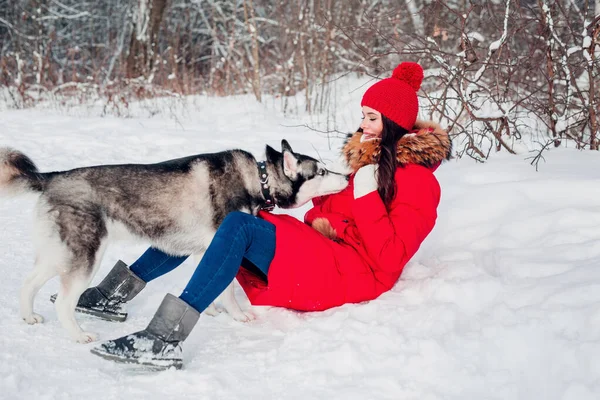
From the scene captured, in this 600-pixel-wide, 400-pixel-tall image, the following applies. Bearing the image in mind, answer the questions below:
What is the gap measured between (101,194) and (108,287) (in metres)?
0.49

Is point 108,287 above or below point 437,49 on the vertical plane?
below

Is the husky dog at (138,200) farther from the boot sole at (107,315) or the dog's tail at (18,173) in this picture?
the boot sole at (107,315)

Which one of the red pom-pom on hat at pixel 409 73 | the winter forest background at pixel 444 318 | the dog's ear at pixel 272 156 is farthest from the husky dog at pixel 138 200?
the red pom-pom on hat at pixel 409 73

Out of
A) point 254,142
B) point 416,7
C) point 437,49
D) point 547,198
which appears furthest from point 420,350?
point 416,7

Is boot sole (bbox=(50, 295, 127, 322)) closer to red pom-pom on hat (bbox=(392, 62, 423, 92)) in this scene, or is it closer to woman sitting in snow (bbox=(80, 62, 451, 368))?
woman sitting in snow (bbox=(80, 62, 451, 368))

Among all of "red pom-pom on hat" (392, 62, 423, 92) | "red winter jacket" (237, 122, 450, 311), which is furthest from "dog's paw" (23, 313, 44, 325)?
"red pom-pom on hat" (392, 62, 423, 92)

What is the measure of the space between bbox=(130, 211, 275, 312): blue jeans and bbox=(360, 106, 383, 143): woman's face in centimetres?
69

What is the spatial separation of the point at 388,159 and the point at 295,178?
71 cm

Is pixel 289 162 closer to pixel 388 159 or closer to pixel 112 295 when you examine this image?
pixel 388 159

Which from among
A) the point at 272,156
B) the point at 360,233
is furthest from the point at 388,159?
the point at 272,156

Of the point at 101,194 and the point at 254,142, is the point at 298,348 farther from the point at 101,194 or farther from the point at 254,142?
the point at 254,142

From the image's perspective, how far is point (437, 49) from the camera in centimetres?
431

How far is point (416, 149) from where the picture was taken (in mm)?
2559

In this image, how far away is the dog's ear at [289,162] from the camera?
2.98 meters
